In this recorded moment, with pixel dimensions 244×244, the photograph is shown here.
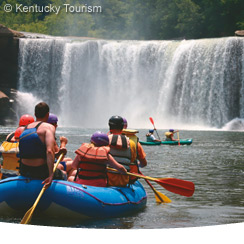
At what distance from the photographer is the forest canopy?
53.3 meters

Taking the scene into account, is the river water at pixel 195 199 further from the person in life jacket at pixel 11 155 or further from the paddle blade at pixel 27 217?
the person in life jacket at pixel 11 155

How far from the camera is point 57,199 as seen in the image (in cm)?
711

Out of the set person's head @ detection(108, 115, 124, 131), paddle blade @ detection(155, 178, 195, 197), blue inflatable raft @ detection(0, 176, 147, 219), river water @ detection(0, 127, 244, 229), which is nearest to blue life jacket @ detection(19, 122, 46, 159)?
blue inflatable raft @ detection(0, 176, 147, 219)

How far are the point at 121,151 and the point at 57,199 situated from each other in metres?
1.34

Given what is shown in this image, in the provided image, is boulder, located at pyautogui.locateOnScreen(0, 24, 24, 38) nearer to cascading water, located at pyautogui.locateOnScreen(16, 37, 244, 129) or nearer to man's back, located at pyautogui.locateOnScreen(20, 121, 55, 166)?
cascading water, located at pyautogui.locateOnScreen(16, 37, 244, 129)

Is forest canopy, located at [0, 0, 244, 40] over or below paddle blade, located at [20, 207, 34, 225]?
over

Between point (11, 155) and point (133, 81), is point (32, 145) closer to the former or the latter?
point (11, 155)

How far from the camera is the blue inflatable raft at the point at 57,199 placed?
23.2 ft

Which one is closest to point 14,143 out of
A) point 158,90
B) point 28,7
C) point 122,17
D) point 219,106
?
point 219,106

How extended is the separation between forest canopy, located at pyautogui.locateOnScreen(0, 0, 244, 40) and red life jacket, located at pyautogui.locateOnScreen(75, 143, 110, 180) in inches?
1724

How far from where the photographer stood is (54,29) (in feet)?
240

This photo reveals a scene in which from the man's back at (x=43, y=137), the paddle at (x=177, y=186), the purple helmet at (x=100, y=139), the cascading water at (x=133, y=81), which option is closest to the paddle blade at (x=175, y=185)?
the paddle at (x=177, y=186)

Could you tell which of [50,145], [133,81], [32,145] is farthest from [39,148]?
[133,81]

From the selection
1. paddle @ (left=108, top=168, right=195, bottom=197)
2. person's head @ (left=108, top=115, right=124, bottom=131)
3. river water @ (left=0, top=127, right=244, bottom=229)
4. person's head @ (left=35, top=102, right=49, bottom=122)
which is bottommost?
river water @ (left=0, top=127, right=244, bottom=229)
